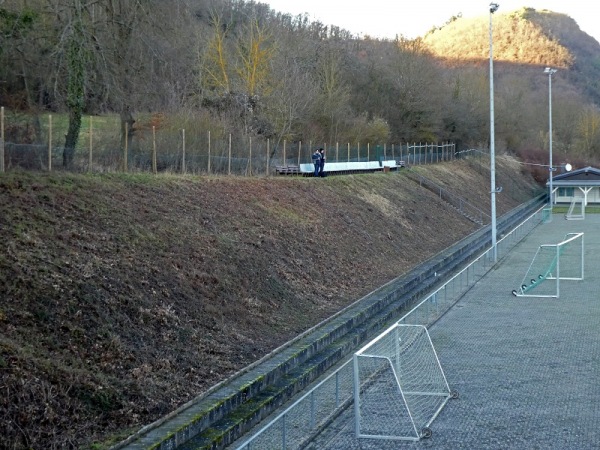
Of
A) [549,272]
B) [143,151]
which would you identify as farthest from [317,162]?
[549,272]

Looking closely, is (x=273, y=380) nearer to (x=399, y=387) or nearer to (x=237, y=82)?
(x=399, y=387)

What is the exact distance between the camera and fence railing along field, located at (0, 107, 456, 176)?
1900cm

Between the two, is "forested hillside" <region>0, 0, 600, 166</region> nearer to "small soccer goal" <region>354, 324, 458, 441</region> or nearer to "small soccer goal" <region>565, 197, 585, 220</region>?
"small soccer goal" <region>354, 324, 458, 441</region>

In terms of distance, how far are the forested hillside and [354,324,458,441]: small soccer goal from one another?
10.0 m

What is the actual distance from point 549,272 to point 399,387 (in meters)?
15.6

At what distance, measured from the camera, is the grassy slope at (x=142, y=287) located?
10148mm

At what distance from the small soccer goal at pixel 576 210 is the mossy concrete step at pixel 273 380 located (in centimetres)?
3751

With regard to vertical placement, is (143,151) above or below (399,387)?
above

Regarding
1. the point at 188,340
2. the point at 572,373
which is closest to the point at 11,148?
the point at 188,340

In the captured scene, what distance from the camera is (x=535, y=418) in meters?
12.6

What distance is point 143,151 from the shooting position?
25250mm

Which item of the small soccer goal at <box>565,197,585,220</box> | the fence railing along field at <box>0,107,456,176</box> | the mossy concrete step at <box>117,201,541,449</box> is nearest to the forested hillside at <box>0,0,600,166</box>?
the fence railing along field at <box>0,107,456,176</box>

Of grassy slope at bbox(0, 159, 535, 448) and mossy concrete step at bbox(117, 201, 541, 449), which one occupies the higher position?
grassy slope at bbox(0, 159, 535, 448)

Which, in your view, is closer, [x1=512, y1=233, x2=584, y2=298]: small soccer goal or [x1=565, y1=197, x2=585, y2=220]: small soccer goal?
[x1=512, y1=233, x2=584, y2=298]: small soccer goal
